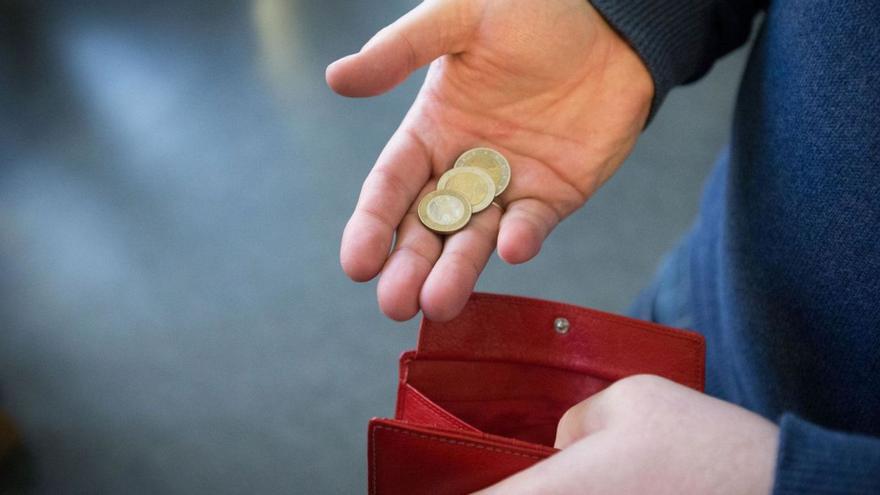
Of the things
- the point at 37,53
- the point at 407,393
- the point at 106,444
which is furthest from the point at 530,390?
the point at 37,53

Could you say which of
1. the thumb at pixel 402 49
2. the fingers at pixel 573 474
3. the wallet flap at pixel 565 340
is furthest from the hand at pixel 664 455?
the thumb at pixel 402 49

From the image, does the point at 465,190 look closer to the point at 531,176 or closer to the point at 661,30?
the point at 531,176

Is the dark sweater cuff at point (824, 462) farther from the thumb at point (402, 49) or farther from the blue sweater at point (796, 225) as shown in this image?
the thumb at point (402, 49)

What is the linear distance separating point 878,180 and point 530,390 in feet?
1.32

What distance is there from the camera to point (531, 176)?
34.9 inches

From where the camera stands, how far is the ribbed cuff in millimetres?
877

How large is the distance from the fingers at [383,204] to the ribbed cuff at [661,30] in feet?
0.98

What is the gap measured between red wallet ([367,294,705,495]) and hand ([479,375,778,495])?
147mm

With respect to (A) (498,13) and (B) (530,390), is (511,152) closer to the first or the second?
(A) (498,13)

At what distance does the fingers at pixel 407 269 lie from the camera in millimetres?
707

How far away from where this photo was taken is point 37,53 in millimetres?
2416

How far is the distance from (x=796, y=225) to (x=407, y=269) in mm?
421

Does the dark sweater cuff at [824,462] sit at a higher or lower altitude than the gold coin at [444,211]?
lower

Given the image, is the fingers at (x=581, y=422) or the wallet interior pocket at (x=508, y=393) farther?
the wallet interior pocket at (x=508, y=393)
